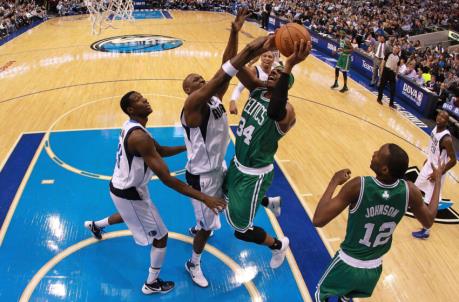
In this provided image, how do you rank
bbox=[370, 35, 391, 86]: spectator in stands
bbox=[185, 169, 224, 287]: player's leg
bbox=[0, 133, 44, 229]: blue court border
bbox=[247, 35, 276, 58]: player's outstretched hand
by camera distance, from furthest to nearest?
bbox=[370, 35, 391, 86]: spectator in stands
bbox=[0, 133, 44, 229]: blue court border
bbox=[185, 169, 224, 287]: player's leg
bbox=[247, 35, 276, 58]: player's outstretched hand

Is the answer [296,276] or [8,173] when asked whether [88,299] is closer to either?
[296,276]

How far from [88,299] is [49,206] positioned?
1993mm

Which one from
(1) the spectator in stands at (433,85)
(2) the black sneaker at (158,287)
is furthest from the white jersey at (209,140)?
(1) the spectator in stands at (433,85)

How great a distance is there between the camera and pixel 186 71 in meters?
12.2

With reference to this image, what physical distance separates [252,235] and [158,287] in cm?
111

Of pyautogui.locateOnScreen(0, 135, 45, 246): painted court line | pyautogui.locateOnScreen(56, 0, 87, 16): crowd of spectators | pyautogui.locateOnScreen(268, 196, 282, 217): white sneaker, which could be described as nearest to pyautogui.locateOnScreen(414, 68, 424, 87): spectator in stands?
pyautogui.locateOnScreen(268, 196, 282, 217): white sneaker

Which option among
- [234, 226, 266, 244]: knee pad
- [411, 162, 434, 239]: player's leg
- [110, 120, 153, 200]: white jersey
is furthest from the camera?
[411, 162, 434, 239]: player's leg

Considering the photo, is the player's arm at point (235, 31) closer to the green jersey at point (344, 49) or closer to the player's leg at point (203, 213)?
the player's leg at point (203, 213)

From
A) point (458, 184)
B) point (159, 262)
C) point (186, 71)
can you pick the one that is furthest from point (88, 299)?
point (186, 71)

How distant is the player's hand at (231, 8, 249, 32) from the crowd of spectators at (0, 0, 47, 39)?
1692 centimetres

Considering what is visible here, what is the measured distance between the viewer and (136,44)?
15.7 meters

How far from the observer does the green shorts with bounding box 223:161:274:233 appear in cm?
359

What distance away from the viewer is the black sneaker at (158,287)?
13.0 feet

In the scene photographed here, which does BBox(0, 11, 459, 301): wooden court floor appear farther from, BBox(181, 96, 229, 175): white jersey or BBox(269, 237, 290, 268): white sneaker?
BBox(181, 96, 229, 175): white jersey
